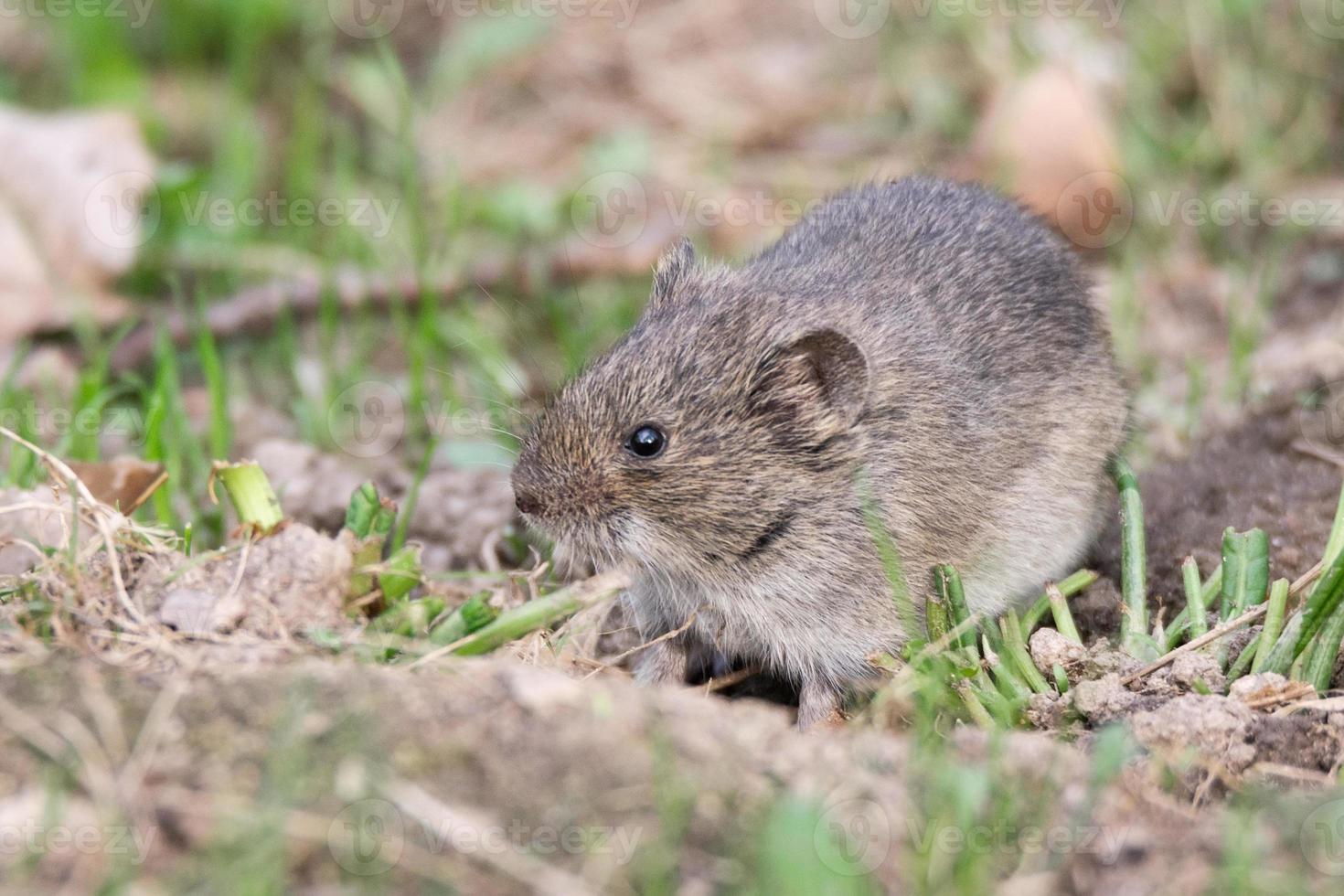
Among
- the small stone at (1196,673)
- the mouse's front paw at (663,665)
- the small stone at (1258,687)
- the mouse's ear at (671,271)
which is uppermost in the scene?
the mouse's ear at (671,271)

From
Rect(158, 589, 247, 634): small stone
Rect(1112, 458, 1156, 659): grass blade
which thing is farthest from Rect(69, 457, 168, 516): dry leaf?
Rect(1112, 458, 1156, 659): grass blade

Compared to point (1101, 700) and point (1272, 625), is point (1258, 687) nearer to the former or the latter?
point (1272, 625)

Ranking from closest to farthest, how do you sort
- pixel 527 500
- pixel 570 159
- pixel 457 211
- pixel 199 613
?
1. pixel 199 613
2. pixel 527 500
3. pixel 457 211
4. pixel 570 159

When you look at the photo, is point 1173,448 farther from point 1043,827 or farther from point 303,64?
point 303,64

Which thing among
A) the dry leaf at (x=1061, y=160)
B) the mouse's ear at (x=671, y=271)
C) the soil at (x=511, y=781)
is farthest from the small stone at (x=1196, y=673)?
the dry leaf at (x=1061, y=160)

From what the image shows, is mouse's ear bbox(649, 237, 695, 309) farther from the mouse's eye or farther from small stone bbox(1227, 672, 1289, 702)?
small stone bbox(1227, 672, 1289, 702)

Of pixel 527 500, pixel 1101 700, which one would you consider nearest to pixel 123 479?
pixel 527 500

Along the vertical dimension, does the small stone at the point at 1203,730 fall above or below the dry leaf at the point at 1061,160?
below

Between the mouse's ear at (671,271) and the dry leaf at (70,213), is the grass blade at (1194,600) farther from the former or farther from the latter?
the dry leaf at (70,213)
